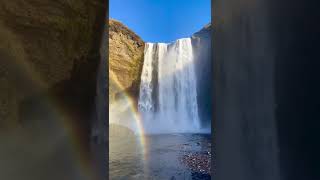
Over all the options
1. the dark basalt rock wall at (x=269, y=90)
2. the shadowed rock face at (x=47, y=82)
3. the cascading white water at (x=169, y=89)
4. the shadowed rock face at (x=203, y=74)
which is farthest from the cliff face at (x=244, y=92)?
the shadowed rock face at (x=203, y=74)

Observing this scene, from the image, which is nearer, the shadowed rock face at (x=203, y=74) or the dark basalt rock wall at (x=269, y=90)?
the dark basalt rock wall at (x=269, y=90)

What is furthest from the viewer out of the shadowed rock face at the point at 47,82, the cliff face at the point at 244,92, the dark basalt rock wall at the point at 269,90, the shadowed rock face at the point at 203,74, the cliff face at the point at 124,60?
the cliff face at the point at 124,60

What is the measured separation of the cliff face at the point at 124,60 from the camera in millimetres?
22344

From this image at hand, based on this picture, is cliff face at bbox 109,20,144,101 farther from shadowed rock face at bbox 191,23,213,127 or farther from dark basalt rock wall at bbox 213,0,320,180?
dark basalt rock wall at bbox 213,0,320,180

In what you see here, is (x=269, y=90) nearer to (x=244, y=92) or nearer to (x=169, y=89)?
(x=244, y=92)

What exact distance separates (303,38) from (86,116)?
191 cm

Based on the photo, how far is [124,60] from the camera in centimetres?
2280

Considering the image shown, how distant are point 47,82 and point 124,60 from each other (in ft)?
68.5

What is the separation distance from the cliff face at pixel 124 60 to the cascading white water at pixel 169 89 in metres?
0.67

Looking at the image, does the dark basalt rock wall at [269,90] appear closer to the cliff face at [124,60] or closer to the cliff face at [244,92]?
the cliff face at [244,92]

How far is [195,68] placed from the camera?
22.0 m

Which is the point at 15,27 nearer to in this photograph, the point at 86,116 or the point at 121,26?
the point at 86,116

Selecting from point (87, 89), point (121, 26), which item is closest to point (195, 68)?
point (121, 26)

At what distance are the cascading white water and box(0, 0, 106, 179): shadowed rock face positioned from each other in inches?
763
